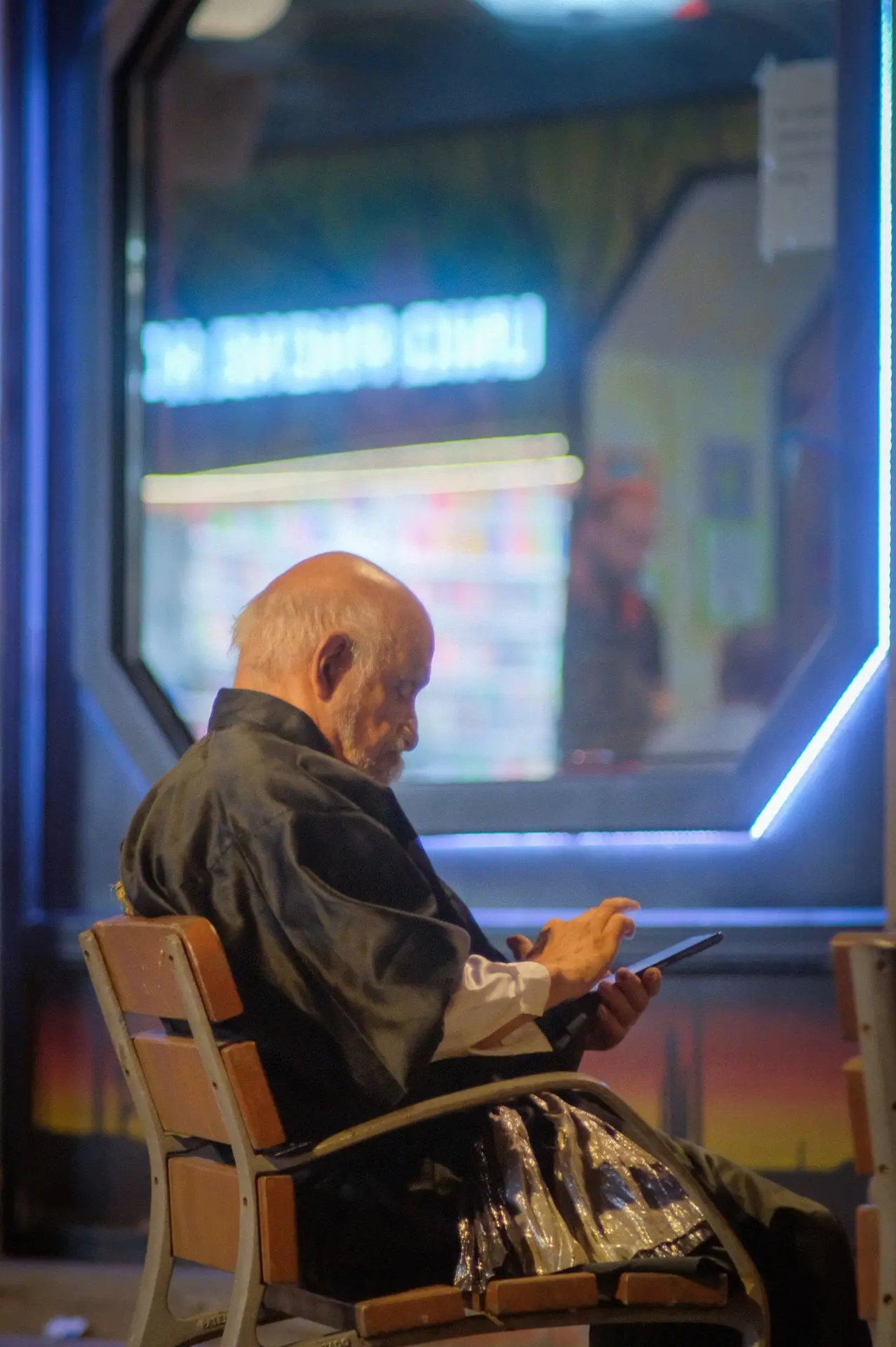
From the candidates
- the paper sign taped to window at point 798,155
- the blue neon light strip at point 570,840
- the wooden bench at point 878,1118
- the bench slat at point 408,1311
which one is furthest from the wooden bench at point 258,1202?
the paper sign taped to window at point 798,155

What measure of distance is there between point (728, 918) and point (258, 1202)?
1827 millimetres

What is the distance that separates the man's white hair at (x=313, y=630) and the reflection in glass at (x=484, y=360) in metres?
1.83

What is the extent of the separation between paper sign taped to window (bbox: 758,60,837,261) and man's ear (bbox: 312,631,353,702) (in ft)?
6.51

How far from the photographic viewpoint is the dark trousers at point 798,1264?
6.58 feet

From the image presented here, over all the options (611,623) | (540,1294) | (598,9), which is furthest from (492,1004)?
(598,9)

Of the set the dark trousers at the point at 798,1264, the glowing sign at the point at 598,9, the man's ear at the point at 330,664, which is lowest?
the dark trousers at the point at 798,1264

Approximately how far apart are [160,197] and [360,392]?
72cm

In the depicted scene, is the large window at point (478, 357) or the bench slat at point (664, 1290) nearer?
the bench slat at point (664, 1290)

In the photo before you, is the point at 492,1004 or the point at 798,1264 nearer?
the point at 492,1004

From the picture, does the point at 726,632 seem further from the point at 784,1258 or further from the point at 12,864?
the point at 784,1258

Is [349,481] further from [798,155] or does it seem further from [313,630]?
[313,630]

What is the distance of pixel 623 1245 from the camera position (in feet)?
6.02

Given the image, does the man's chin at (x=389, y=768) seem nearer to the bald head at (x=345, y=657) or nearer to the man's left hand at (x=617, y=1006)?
the bald head at (x=345, y=657)

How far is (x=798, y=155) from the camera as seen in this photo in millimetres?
3645
